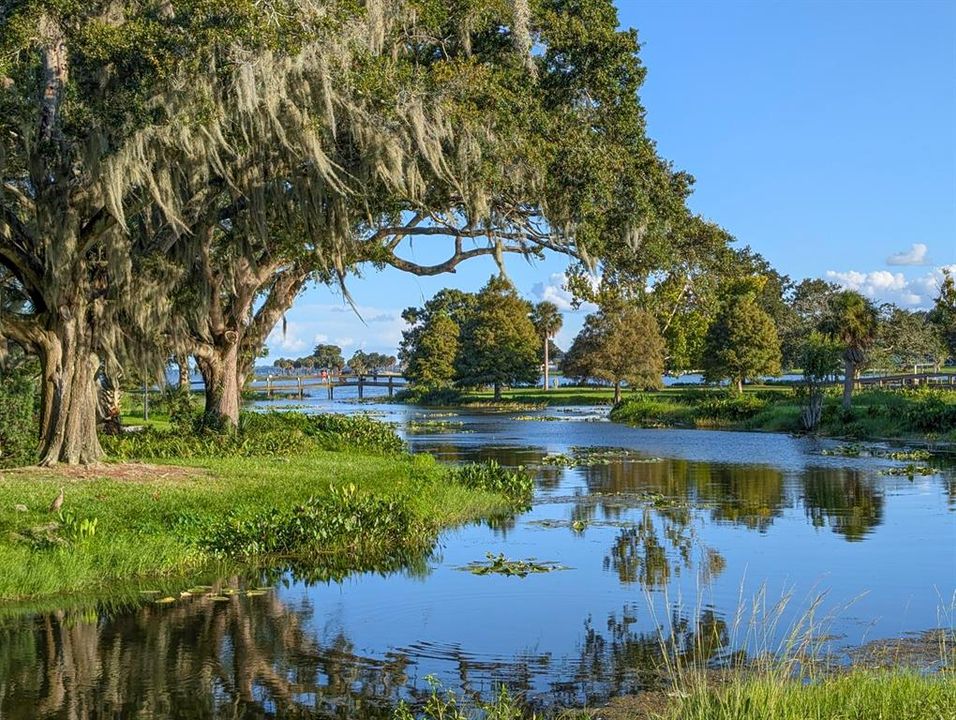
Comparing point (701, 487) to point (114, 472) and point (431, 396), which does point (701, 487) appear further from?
point (431, 396)

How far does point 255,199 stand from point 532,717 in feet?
39.7

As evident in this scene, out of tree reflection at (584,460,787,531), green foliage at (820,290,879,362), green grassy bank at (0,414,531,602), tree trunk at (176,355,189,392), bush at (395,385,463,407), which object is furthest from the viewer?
bush at (395,385,463,407)

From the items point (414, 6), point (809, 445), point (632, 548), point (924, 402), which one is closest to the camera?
point (632, 548)

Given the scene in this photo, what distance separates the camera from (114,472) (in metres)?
18.5

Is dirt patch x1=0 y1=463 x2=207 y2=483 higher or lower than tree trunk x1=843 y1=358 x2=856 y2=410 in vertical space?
lower

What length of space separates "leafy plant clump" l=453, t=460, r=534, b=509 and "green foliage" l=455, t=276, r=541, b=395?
2211 inches

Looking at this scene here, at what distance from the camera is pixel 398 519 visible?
16672mm

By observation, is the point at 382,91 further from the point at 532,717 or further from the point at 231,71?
the point at 532,717

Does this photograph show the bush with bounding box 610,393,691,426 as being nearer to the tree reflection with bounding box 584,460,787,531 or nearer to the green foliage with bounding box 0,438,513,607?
the tree reflection with bounding box 584,460,787,531

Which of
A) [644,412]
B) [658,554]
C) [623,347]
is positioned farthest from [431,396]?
[658,554]

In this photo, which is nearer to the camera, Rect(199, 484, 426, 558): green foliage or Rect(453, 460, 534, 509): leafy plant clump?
Rect(199, 484, 426, 558): green foliage

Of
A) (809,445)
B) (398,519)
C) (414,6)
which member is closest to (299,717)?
(398,519)

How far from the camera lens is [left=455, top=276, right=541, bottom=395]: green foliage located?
80812mm

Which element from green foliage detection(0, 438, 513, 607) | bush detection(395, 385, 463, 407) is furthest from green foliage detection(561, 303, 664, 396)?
green foliage detection(0, 438, 513, 607)
